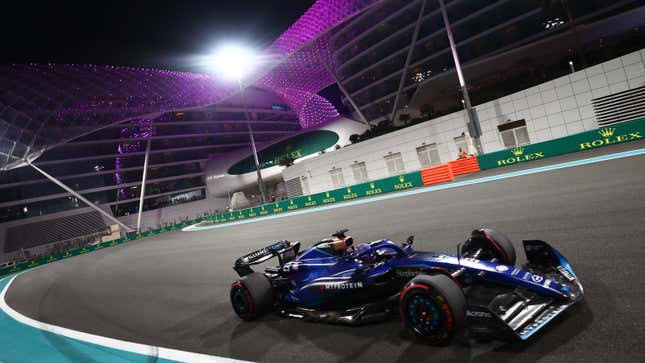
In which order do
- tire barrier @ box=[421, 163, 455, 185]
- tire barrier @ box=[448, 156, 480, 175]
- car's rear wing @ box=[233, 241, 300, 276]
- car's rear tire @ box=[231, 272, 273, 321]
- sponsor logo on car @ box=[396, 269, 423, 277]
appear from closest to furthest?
sponsor logo on car @ box=[396, 269, 423, 277] → car's rear tire @ box=[231, 272, 273, 321] → car's rear wing @ box=[233, 241, 300, 276] → tire barrier @ box=[421, 163, 455, 185] → tire barrier @ box=[448, 156, 480, 175]

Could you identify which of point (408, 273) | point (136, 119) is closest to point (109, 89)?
point (136, 119)

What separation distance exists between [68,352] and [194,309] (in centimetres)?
170

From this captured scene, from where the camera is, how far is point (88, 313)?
693cm

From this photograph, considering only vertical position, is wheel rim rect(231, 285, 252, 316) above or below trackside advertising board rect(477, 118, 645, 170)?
below

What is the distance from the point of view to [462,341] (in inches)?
106

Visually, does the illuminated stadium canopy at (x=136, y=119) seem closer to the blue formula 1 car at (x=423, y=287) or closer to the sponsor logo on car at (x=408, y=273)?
the blue formula 1 car at (x=423, y=287)

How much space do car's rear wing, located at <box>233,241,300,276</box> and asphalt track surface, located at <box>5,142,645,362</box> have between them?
26.1 inches

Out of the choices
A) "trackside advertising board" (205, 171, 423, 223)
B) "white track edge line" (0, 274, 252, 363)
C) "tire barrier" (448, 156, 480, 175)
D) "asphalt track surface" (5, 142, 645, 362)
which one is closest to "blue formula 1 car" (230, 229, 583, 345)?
"asphalt track surface" (5, 142, 645, 362)

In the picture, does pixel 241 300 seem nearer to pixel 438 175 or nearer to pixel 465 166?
pixel 438 175

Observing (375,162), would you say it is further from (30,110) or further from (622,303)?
(30,110)

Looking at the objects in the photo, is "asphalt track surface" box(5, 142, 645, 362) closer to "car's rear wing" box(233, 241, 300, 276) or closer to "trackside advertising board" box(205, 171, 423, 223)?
Answer: "car's rear wing" box(233, 241, 300, 276)

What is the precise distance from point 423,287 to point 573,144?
17.3m

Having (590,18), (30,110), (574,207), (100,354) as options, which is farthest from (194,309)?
(30,110)

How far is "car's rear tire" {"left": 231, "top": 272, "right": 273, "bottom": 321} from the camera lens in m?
4.32
